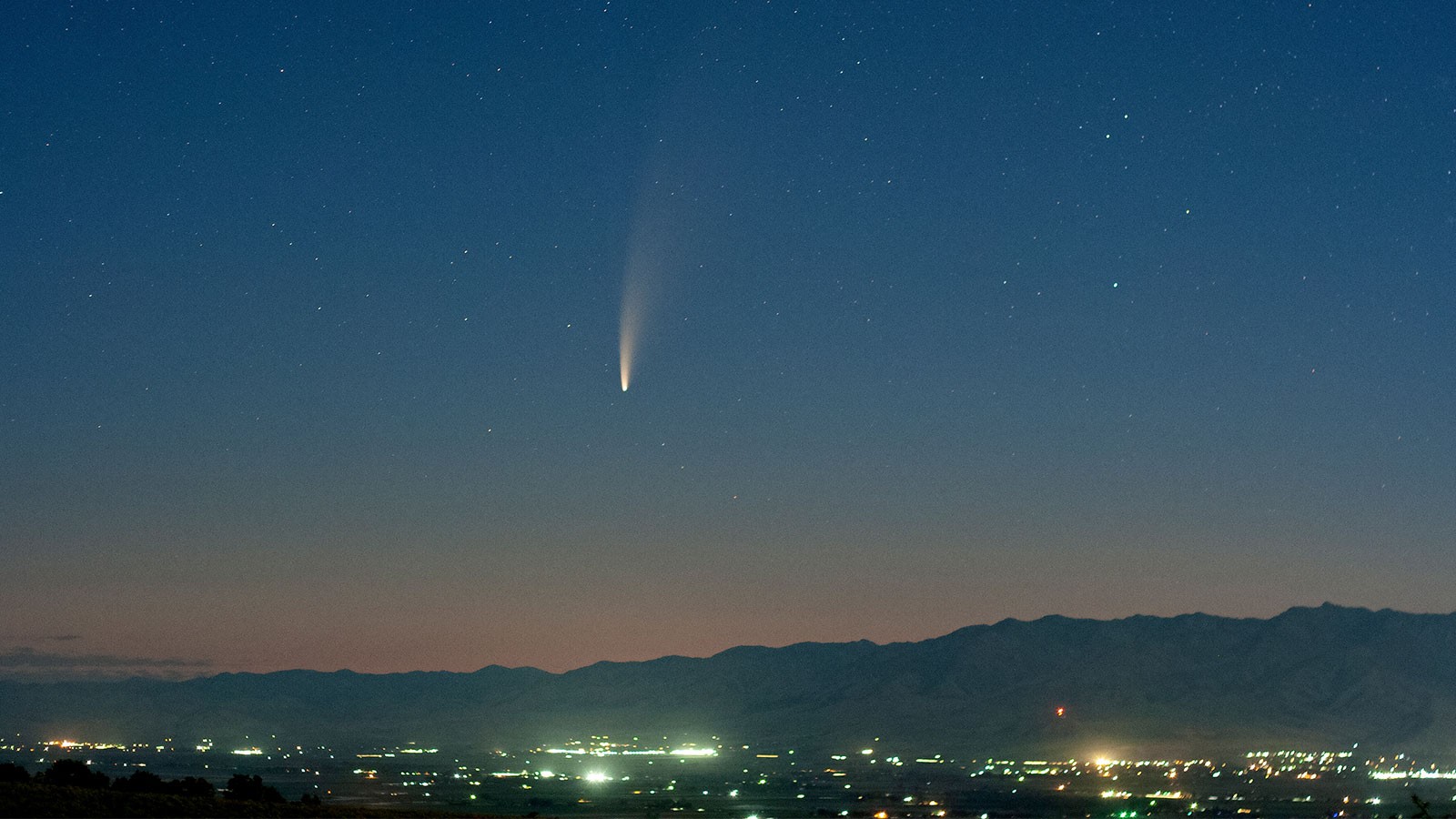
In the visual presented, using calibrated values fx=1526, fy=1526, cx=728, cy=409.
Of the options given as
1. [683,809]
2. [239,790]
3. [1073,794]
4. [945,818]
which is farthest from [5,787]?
[1073,794]

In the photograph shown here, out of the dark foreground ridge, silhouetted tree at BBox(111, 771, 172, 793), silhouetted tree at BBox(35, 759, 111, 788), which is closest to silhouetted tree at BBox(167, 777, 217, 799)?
the dark foreground ridge

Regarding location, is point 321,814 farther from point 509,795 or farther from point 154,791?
point 509,795

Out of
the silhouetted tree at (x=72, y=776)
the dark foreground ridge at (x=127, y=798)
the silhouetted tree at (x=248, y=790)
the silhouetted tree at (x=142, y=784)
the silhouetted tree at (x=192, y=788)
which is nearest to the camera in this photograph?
the dark foreground ridge at (x=127, y=798)

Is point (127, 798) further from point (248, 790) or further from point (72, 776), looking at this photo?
point (248, 790)

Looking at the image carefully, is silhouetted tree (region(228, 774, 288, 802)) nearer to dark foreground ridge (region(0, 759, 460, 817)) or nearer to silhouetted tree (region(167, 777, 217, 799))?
dark foreground ridge (region(0, 759, 460, 817))

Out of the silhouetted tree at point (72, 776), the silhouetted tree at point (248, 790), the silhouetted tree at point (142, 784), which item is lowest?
the silhouetted tree at point (248, 790)

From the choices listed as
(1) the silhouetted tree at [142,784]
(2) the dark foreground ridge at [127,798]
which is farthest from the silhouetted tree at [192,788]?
(1) the silhouetted tree at [142,784]

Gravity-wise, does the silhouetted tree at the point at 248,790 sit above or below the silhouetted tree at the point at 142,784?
below

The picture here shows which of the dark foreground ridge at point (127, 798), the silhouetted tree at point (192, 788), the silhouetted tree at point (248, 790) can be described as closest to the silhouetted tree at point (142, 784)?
the dark foreground ridge at point (127, 798)

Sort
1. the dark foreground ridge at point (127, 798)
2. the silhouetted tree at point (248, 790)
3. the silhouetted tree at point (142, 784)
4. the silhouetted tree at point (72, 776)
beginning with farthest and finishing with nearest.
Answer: the silhouetted tree at point (248, 790)
the silhouetted tree at point (142, 784)
the silhouetted tree at point (72, 776)
the dark foreground ridge at point (127, 798)

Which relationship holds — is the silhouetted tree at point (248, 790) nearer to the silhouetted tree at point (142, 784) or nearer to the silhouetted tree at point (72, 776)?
the silhouetted tree at point (142, 784)

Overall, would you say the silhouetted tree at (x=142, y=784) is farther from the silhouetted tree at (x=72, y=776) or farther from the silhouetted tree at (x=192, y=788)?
the silhouetted tree at (x=72, y=776)

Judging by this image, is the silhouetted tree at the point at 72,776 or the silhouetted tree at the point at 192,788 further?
the silhouetted tree at the point at 192,788
